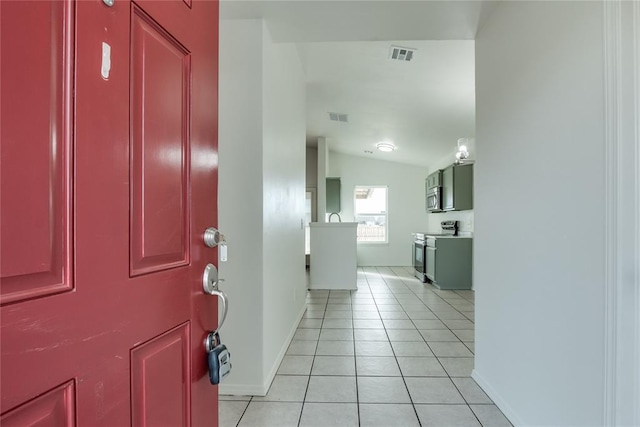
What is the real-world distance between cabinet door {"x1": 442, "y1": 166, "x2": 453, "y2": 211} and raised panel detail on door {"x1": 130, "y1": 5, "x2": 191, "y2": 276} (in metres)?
5.33

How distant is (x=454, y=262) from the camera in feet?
17.3

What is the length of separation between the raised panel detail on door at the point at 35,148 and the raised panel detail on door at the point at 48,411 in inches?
6.0

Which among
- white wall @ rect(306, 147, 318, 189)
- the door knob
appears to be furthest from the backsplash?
the door knob

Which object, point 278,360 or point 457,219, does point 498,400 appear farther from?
point 457,219

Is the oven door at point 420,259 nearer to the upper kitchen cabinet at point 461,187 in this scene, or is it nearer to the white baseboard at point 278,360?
the upper kitchen cabinet at point 461,187

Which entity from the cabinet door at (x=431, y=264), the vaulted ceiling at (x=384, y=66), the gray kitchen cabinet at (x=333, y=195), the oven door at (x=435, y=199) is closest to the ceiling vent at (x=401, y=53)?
the vaulted ceiling at (x=384, y=66)

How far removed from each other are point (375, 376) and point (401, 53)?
110 inches

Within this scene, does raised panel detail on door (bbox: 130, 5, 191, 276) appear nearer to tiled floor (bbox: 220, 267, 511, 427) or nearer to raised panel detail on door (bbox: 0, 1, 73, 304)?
raised panel detail on door (bbox: 0, 1, 73, 304)

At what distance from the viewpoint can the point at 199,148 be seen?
2.94ft

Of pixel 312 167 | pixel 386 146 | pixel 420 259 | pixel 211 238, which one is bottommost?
pixel 420 259

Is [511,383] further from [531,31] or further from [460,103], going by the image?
[460,103]

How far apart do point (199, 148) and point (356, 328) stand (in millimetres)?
2959

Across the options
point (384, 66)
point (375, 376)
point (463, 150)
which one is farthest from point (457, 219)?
point (375, 376)

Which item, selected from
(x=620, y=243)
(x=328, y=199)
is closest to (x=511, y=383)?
(x=620, y=243)
